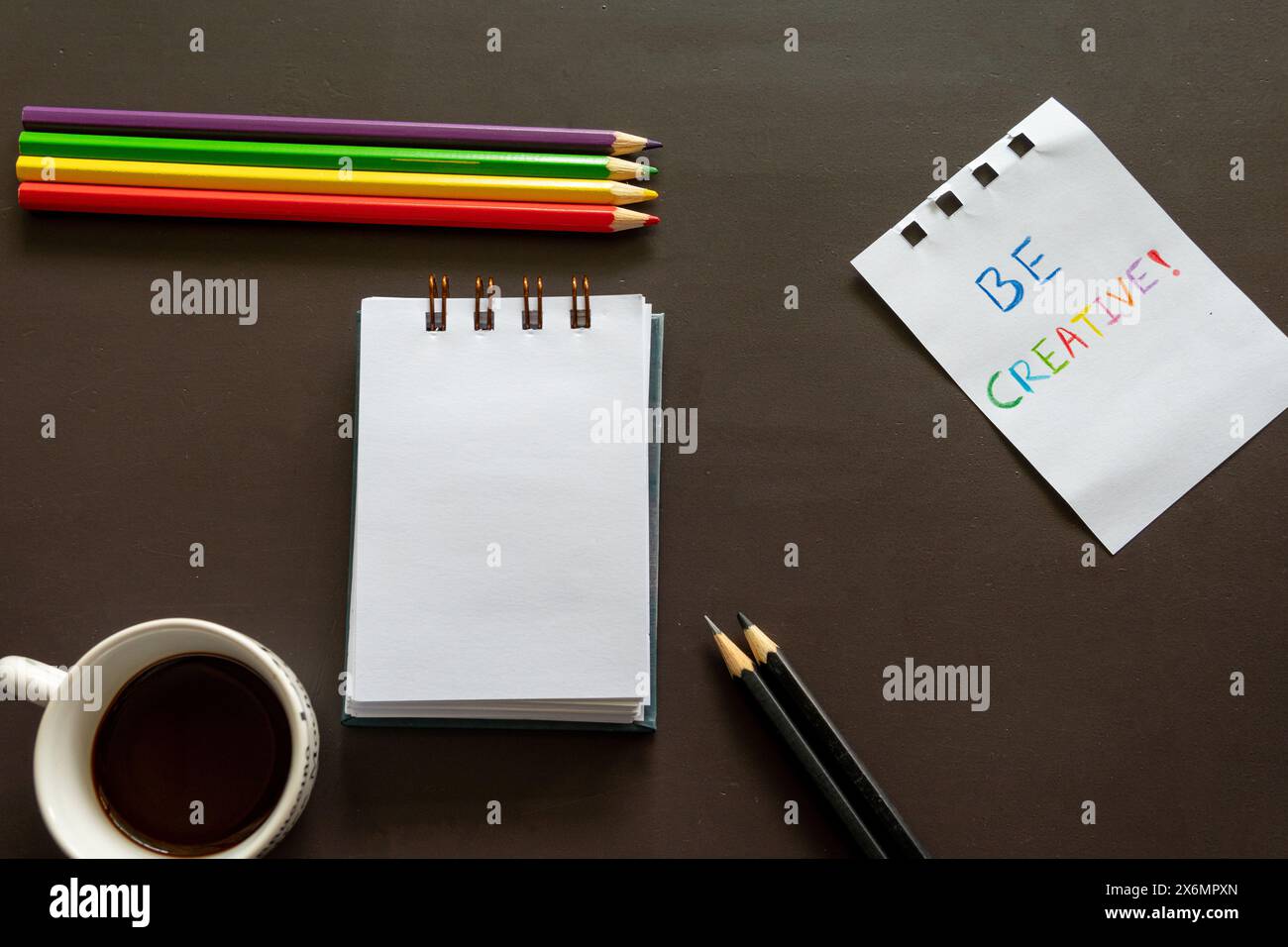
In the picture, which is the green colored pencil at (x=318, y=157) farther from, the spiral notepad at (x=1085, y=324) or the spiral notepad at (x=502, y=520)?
the spiral notepad at (x=1085, y=324)

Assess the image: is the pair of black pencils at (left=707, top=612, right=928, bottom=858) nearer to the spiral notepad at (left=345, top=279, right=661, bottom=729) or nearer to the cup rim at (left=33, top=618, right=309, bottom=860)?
the spiral notepad at (left=345, top=279, right=661, bottom=729)

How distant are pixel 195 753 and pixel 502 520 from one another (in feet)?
0.80

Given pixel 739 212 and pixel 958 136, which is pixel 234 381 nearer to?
pixel 739 212

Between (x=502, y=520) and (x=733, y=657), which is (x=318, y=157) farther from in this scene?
(x=733, y=657)

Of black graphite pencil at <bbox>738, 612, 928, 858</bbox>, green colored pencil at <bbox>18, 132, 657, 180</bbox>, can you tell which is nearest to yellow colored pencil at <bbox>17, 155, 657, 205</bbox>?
green colored pencil at <bbox>18, 132, 657, 180</bbox>

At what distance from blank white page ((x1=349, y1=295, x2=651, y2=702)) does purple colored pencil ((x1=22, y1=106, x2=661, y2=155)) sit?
0.12 metres

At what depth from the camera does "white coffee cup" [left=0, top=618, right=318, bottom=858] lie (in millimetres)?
559

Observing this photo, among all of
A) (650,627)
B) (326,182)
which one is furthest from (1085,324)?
(326,182)

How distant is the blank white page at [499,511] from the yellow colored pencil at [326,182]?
0.27 feet

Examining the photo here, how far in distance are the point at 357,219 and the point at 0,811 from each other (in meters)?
0.46

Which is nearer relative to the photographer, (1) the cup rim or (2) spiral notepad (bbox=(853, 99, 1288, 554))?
(1) the cup rim

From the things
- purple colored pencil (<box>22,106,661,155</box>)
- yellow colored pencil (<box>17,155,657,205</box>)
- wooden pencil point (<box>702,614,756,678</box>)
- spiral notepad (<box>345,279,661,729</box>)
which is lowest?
wooden pencil point (<box>702,614,756,678</box>)

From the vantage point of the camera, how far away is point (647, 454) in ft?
2.19

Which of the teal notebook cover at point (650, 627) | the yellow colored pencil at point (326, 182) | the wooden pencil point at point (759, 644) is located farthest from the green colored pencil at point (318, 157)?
the wooden pencil point at point (759, 644)
